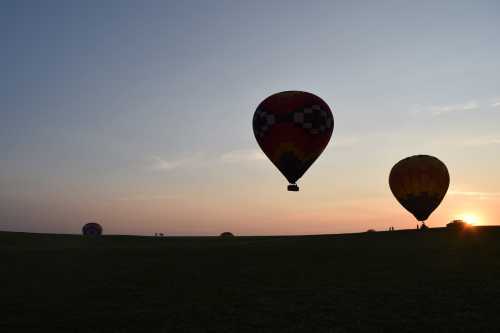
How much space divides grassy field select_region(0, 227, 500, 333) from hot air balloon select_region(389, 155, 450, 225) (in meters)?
13.5

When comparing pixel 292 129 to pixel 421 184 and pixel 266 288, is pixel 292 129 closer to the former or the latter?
pixel 421 184

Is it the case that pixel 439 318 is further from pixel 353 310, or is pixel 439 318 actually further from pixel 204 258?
pixel 204 258

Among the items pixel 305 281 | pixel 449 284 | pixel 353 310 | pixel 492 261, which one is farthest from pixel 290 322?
pixel 492 261

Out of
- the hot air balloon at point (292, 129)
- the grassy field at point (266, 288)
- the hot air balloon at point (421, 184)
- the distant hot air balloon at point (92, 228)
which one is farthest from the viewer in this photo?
the distant hot air balloon at point (92, 228)

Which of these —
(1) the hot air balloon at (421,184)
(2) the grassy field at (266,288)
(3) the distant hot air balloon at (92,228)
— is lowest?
(2) the grassy field at (266,288)

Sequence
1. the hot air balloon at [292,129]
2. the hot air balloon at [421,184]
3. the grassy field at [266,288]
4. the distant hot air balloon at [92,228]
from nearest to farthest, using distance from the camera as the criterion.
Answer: the grassy field at [266,288], the hot air balloon at [292,129], the hot air balloon at [421,184], the distant hot air balloon at [92,228]

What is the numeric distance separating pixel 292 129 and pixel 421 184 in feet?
51.4

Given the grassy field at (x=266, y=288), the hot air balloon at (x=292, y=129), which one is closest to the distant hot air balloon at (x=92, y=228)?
the grassy field at (x=266, y=288)

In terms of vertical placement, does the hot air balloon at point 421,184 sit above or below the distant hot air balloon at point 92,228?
above

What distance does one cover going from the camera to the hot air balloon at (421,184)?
145 feet

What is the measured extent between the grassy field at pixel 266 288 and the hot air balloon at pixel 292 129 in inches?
284

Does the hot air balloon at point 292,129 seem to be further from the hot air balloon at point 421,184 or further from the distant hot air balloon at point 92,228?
the distant hot air balloon at point 92,228

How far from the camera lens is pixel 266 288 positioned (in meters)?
18.8

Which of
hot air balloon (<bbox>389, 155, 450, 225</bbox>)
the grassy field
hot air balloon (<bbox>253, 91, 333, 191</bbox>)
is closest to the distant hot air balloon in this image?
hot air balloon (<bbox>389, 155, 450, 225</bbox>)
